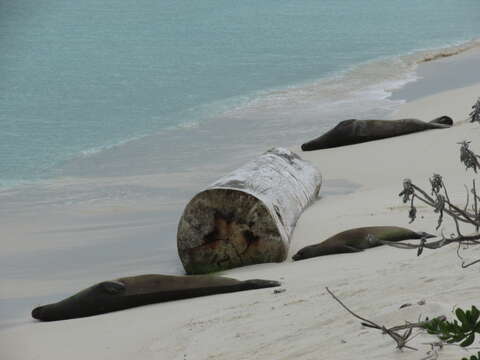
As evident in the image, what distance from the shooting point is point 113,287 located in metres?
7.38

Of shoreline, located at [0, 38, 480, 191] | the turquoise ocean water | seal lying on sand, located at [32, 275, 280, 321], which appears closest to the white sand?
seal lying on sand, located at [32, 275, 280, 321]

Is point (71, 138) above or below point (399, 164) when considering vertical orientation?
above

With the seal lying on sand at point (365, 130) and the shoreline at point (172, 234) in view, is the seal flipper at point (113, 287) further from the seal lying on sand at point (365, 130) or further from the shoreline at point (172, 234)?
the seal lying on sand at point (365, 130)

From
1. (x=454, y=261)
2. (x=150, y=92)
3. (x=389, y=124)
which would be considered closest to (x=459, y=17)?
(x=150, y=92)

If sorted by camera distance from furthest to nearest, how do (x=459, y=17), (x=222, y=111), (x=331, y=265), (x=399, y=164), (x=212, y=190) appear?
(x=459, y=17), (x=222, y=111), (x=399, y=164), (x=212, y=190), (x=331, y=265)

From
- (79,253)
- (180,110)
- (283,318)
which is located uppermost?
(180,110)

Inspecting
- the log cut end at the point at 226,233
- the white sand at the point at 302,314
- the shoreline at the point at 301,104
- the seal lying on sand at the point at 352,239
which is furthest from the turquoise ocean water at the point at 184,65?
the white sand at the point at 302,314

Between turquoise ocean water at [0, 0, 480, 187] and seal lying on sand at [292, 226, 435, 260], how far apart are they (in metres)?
5.13

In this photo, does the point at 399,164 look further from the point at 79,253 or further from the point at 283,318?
the point at 283,318

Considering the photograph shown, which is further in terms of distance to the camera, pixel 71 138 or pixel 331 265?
pixel 71 138

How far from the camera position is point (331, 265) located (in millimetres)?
7551

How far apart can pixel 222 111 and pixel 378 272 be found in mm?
9992

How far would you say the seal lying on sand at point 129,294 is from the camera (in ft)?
24.1

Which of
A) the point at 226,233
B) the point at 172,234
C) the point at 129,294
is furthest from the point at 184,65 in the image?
the point at 129,294
